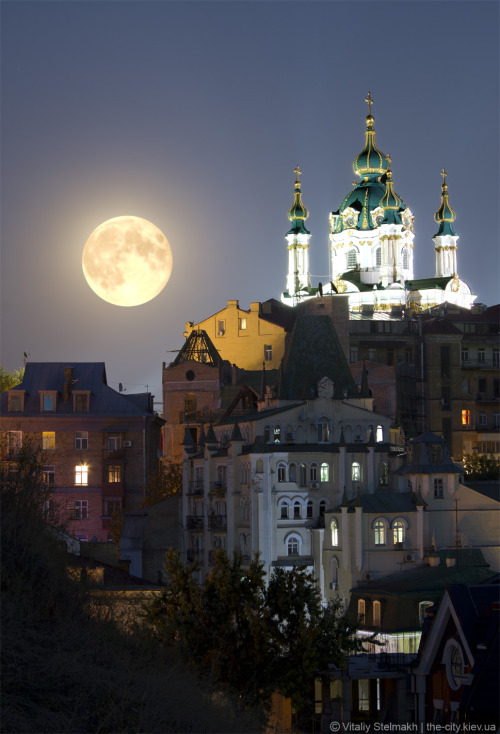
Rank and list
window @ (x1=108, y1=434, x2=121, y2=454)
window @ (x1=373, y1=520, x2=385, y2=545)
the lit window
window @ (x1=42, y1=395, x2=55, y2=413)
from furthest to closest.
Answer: window @ (x1=42, y1=395, x2=55, y2=413), window @ (x1=108, y1=434, x2=121, y2=454), the lit window, window @ (x1=373, y1=520, x2=385, y2=545)

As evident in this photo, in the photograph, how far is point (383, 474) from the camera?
7494 cm

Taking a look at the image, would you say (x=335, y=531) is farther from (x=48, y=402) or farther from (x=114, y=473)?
(x=48, y=402)

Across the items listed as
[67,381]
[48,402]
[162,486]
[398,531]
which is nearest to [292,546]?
[398,531]

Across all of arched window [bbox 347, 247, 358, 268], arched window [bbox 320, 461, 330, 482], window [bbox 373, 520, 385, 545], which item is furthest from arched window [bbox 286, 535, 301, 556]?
arched window [bbox 347, 247, 358, 268]

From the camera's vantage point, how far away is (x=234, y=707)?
39000 mm

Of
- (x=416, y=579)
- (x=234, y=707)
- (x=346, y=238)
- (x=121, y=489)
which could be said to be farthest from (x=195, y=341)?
(x=234, y=707)

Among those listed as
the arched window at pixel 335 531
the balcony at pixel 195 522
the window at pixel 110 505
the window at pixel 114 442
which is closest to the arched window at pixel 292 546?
the arched window at pixel 335 531

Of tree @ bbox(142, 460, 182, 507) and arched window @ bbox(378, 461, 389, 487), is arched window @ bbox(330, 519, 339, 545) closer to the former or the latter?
arched window @ bbox(378, 461, 389, 487)

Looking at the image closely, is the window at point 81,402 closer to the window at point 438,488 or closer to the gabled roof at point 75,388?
the gabled roof at point 75,388

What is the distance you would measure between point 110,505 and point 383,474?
19025mm

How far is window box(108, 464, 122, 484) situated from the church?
56782 millimetres

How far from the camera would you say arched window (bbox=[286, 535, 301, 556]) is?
70.8 metres

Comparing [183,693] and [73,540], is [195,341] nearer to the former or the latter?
[73,540]

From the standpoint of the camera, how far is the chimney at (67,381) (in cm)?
8664
